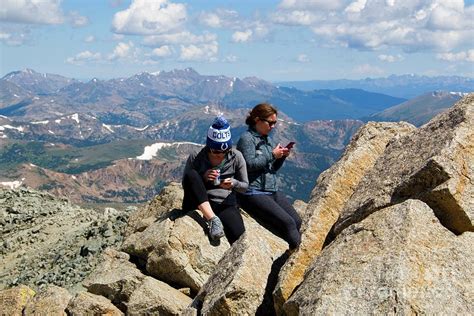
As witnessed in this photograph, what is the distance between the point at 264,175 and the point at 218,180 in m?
1.65

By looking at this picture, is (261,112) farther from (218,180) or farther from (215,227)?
(215,227)

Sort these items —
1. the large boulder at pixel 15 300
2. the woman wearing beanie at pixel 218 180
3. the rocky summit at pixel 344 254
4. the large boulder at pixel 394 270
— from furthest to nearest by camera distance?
1. the large boulder at pixel 15 300
2. the woman wearing beanie at pixel 218 180
3. the rocky summit at pixel 344 254
4. the large boulder at pixel 394 270

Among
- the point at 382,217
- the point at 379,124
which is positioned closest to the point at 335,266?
the point at 382,217

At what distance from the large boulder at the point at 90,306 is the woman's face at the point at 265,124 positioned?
728 centimetres

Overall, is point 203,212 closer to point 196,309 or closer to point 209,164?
point 209,164

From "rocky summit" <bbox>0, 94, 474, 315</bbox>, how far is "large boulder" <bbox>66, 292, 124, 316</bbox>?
34mm

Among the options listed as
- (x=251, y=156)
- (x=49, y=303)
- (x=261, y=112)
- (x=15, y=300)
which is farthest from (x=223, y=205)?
(x=15, y=300)

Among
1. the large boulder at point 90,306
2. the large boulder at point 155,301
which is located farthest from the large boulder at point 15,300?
the large boulder at point 155,301

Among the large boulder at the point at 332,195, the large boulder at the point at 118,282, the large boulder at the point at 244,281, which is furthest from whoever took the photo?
the large boulder at the point at 118,282

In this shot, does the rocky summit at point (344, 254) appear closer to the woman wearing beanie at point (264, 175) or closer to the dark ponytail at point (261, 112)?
the woman wearing beanie at point (264, 175)

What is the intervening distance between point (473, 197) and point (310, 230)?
4580mm

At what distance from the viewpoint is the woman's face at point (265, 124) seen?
15.6 m

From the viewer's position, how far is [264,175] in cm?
1620

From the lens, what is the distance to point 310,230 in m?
14.2
